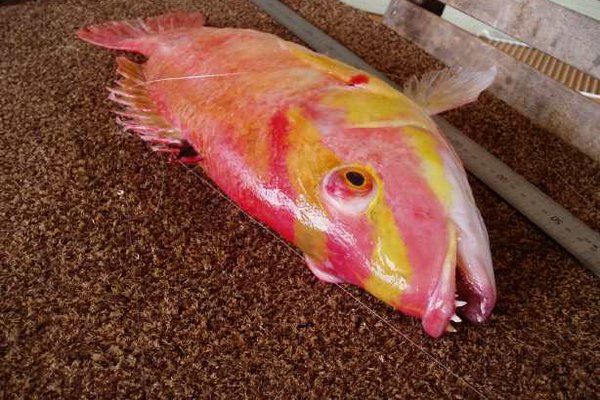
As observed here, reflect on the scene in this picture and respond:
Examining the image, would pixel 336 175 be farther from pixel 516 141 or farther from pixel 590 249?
pixel 516 141

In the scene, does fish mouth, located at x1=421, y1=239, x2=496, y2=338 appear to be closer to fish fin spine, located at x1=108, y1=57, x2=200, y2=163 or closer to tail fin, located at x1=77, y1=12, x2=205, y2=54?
fish fin spine, located at x1=108, y1=57, x2=200, y2=163

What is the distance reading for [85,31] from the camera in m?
1.98

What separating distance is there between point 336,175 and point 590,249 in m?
0.92

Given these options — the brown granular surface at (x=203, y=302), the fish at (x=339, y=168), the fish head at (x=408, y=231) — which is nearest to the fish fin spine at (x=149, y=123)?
the fish at (x=339, y=168)

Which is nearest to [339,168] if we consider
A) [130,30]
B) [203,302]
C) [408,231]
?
[408,231]

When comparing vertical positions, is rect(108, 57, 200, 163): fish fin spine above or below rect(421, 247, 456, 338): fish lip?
below

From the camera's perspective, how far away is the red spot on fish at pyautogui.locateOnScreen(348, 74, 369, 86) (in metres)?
1.25

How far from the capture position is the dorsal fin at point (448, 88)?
5.03 feet

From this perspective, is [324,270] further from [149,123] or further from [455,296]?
[149,123]

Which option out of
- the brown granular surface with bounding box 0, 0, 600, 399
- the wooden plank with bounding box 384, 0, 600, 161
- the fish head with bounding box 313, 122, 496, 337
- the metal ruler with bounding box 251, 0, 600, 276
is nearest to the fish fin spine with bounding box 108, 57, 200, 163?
the brown granular surface with bounding box 0, 0, 600, 399

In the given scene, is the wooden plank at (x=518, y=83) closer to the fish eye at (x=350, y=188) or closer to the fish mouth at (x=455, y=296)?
the fish mouth at (x=455, y=296)

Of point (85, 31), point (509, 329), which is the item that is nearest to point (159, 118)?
point (85, 31)

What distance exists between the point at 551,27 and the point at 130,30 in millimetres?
1738

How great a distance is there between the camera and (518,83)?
2.08 meters
